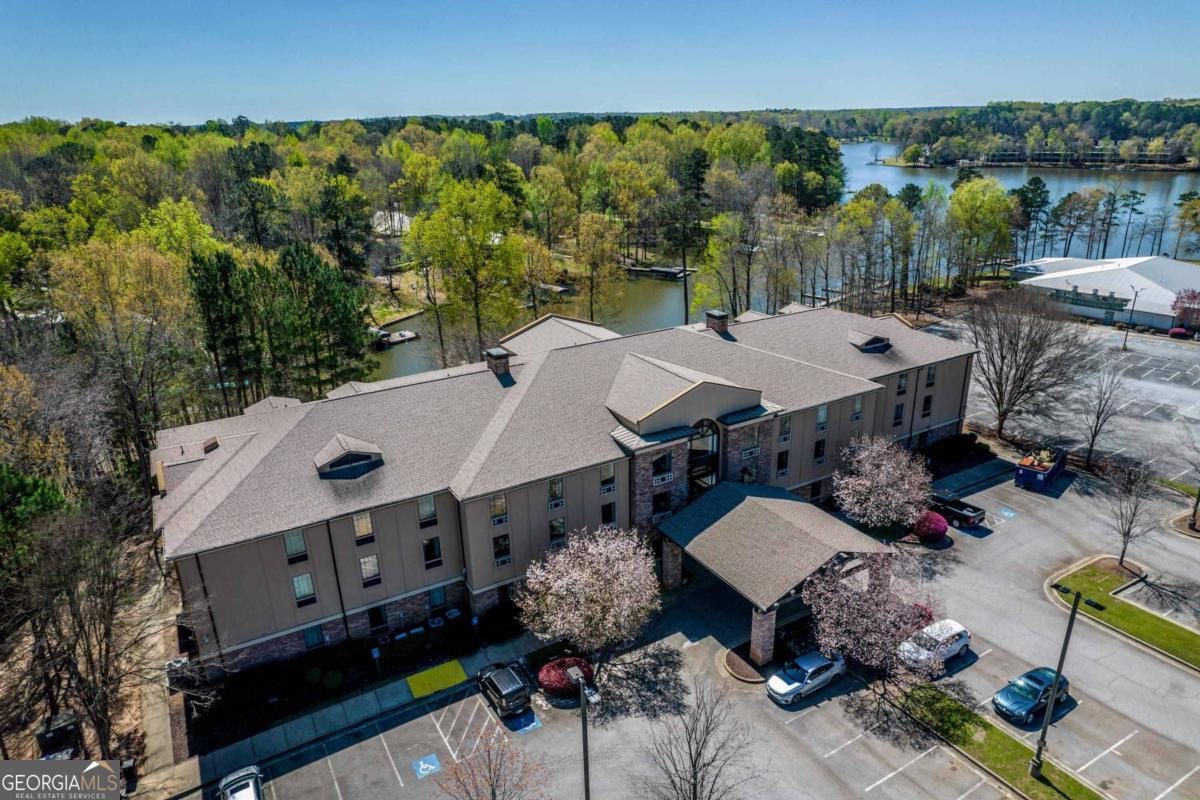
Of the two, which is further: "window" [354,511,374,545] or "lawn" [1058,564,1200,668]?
"lawn" [1058,564,1200,668]

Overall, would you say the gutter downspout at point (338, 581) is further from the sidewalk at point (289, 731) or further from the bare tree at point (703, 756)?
the bare tree at point (703, 756)

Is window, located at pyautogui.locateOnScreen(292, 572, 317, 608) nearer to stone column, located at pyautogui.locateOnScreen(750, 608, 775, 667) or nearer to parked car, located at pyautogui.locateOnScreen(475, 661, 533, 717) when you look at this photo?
parked car, located at pyautogui.locateOnScreen(475, 661, 533, 717)

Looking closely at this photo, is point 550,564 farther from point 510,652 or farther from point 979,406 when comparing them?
point 979,406

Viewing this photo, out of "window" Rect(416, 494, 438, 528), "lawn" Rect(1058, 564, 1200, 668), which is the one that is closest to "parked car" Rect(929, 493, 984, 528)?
"lawn" Rect(1058, 564, 1200, 668)

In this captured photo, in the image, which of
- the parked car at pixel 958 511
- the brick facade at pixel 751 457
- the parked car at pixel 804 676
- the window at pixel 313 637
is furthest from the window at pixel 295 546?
the parked car at pixel 958 511
